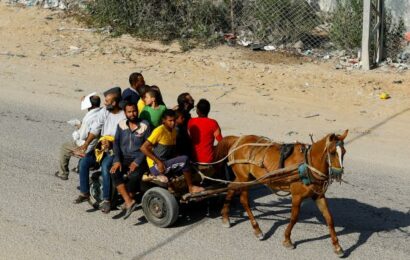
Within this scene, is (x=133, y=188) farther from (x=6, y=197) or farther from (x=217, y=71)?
(x=217, y=71)

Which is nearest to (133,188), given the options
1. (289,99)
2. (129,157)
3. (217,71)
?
(129,157)

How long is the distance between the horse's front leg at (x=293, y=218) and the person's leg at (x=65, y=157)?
3.14m

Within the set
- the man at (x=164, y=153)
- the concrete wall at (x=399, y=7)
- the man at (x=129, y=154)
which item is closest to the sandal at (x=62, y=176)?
the man at (x=129, y=154)

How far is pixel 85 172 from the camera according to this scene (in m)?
9.12

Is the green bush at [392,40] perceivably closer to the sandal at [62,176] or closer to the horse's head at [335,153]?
the sandal at [62,176]

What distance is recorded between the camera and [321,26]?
1716cm

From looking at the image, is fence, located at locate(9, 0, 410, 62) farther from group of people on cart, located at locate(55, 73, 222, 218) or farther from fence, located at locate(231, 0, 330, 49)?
group of people on cart, located at locate(55, 73, 222, 218)

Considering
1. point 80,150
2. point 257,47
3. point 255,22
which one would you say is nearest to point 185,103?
point 80,150

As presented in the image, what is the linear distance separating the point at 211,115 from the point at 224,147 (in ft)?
15.7

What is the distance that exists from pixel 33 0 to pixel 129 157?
12611 mm

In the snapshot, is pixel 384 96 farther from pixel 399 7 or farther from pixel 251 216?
pixel 251 216

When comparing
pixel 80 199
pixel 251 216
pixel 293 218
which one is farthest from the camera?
pixel 80 199

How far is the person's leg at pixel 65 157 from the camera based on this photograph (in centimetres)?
961

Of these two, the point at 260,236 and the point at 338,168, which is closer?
the point at 338,168
